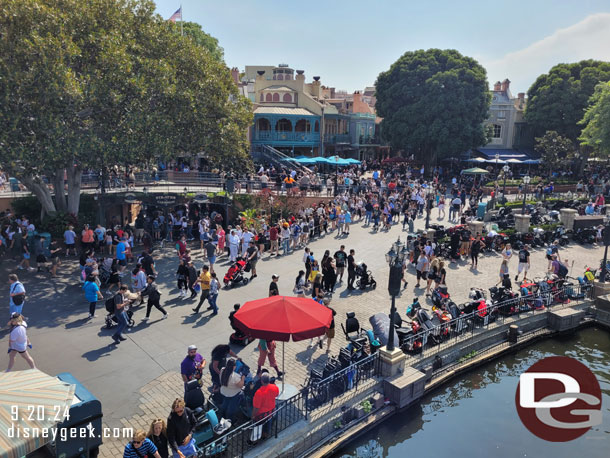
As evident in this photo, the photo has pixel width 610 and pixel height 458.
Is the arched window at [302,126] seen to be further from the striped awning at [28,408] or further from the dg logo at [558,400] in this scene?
the striped awning at [28,408]

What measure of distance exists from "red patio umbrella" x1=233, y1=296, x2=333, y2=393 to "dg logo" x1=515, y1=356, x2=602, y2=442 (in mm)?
5570

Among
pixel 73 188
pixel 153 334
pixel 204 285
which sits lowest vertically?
pixel 153 334

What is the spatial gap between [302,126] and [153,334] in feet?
127

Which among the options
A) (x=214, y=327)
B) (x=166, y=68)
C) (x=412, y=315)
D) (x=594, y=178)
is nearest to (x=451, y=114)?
(x=594, y=178)

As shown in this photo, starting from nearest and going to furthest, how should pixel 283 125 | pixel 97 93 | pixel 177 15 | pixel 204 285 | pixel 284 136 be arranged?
pixel 204 285 → pixel 97 93 → pixel 177 15 → pixel 284 136 → pixel 283 125

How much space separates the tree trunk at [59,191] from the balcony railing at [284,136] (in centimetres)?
2453

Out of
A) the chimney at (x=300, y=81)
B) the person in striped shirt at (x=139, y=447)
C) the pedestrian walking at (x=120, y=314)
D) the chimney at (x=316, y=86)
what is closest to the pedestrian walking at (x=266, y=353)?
the person in striped shirt at (x=139, y=447)

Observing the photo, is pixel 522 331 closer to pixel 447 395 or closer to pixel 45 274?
pixel 447 395

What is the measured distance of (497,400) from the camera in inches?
440

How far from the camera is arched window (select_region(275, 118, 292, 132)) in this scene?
46.9 meters

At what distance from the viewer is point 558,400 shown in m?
10.9

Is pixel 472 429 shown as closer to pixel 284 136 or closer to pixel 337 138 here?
pixel 284 136

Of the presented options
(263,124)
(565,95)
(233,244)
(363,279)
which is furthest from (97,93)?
(565,95)

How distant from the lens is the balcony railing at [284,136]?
43.8m
